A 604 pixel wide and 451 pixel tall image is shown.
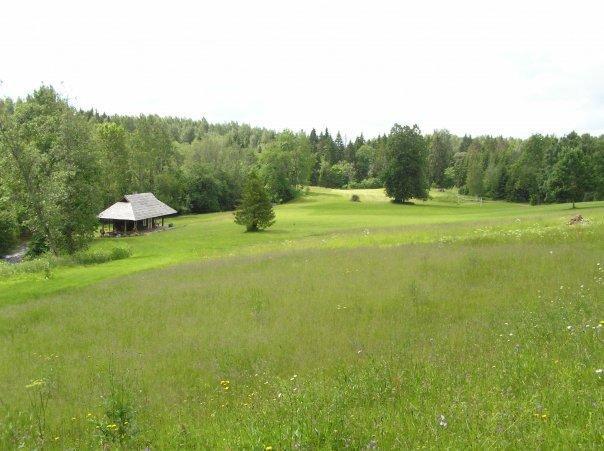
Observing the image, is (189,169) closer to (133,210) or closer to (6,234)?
(133,210)

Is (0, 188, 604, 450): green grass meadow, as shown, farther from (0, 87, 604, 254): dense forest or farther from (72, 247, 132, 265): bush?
(0, 87, 604, 254): dense forest

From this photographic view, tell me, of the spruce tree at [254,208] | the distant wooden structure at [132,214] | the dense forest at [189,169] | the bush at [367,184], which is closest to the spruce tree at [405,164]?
the dense forest at [189,169]

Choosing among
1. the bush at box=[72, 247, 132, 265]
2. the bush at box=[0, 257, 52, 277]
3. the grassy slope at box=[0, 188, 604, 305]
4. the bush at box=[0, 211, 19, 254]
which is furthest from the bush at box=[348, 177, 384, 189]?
the bush at box=[0, 257, 52, 277]

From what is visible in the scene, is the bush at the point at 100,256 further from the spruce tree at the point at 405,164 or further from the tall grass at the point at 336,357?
the spruce tree at the point at 405,164

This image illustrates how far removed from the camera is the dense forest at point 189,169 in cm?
3738

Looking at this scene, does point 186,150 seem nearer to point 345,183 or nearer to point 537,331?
point 345,183

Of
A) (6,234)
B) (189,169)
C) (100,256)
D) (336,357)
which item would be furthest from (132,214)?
(336,357)

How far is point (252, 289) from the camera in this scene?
16.7 metres

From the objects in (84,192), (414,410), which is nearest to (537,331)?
(414,410)

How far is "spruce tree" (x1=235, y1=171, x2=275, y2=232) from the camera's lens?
53.2 metres

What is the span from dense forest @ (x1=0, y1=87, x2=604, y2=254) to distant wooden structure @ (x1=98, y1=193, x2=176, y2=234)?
132 inches

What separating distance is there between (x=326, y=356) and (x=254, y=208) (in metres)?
44.5

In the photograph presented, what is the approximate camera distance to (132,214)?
6200 centimetres

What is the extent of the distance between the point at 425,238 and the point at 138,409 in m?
24.0
